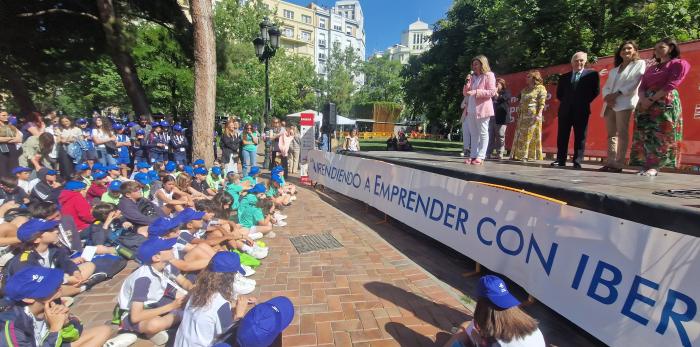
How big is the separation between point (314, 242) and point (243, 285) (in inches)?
65.4

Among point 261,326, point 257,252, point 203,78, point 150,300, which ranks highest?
point 203,78

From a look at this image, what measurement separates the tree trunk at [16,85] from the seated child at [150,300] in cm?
1444

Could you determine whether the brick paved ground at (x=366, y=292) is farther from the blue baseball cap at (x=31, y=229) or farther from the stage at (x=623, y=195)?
the stage at (x=623, y=195)

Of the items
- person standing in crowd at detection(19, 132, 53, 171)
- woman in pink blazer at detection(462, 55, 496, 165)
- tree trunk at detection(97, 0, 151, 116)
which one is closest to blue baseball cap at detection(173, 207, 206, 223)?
woman in pink blazer at detection(462, 55, 496, 165)

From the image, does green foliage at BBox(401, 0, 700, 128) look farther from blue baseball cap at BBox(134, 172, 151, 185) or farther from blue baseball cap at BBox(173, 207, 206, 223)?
blue baseball cap at BBox(134, 172, 151, 185)

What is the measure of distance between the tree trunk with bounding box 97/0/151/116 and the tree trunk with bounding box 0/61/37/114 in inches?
193

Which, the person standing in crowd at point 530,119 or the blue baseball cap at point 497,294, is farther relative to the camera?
the person standing in crowd at point 530,119

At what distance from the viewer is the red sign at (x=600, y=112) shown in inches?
239

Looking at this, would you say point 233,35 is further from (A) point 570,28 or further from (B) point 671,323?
(B) point 671,323

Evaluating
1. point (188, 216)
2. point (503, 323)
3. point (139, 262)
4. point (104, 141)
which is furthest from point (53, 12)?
point (503, 323)

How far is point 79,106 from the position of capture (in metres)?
37.1

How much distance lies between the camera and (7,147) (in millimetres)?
6773

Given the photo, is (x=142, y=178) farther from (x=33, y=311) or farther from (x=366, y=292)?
(x=366, y=292)

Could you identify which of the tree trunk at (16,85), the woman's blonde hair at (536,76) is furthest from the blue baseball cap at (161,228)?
the tree trunk at (16,85)
